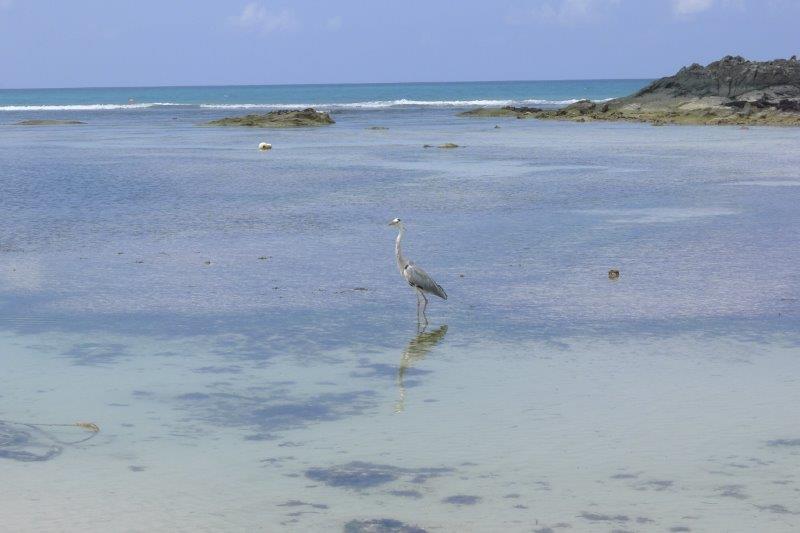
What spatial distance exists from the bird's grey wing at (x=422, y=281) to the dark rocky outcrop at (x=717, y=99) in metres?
50.7

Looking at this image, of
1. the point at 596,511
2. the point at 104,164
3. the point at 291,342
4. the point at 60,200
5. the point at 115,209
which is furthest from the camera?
the point at 104,164

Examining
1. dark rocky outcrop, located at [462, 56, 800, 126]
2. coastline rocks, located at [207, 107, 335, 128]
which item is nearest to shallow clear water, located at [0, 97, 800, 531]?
dark rocky outcrop, located at [462, 56, 800, 126]

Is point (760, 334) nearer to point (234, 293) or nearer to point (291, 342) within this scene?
point (291, 342)

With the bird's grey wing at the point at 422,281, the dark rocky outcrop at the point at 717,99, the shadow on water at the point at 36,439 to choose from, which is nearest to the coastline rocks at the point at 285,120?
the dark rocky outcrop at the point at 717,99

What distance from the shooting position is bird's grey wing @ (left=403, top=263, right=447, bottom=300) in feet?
50.8

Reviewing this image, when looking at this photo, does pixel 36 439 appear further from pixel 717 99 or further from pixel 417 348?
pixel 717 99

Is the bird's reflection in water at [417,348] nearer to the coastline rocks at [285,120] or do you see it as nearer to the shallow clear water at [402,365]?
the shallow clear water at [402,365]

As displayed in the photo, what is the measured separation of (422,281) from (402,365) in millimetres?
2786

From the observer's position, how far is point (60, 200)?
1152 inches

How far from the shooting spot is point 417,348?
1361 cm

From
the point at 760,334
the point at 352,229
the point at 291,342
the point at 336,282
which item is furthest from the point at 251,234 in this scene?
the point at 760,334

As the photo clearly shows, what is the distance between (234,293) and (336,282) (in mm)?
1673

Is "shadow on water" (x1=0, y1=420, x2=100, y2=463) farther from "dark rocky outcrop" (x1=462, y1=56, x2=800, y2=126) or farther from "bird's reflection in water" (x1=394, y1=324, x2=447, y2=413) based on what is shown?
"dark rocky outcrop" (x1=462, y1=56, x2=800, y2=126)

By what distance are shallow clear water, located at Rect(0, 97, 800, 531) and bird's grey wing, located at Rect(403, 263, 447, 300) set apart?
292 mm
